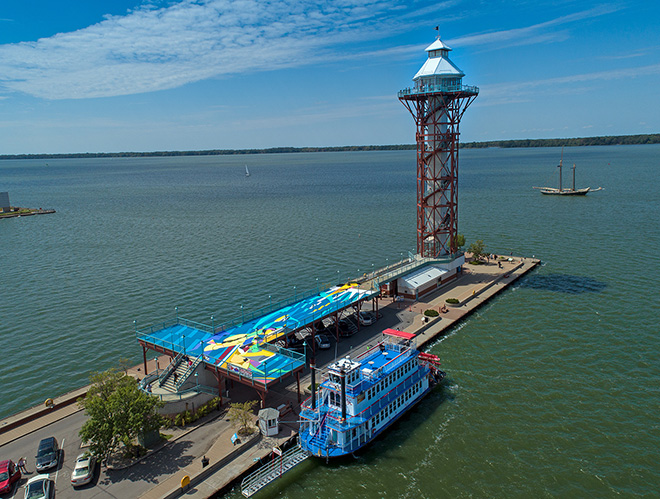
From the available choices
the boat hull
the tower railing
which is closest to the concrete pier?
the tower railing

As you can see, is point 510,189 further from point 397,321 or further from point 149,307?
point 149,307

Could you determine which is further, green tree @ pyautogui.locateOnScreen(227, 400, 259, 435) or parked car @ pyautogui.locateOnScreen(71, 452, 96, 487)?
green tree @ pyautogui.locateOnScreen(227, 400, 259, 435)

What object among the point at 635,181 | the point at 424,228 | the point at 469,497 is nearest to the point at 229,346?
the point at 469,497

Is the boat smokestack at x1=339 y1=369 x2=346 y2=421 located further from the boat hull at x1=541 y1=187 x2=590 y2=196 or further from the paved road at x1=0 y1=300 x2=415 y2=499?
the boat hull at x1=541 y1=187 x2=590 y2=196

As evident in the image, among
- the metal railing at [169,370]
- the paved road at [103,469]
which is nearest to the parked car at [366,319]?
the metal railing at [169,370]

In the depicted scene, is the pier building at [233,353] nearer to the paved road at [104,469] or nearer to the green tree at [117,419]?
the paved road at [104,469]

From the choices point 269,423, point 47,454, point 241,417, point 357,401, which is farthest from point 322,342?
point 47,454
